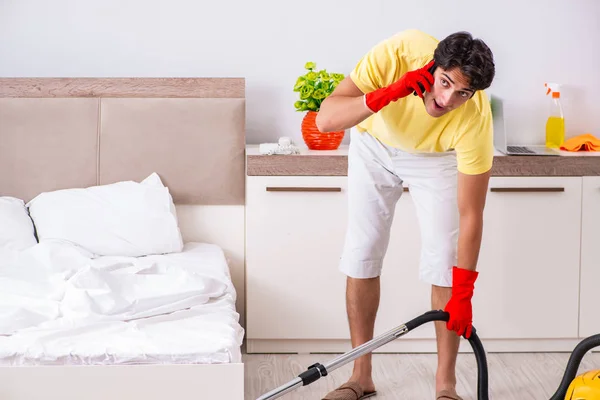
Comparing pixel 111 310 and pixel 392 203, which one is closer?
pixel 111 310

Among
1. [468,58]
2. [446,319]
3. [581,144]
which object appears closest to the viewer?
[468,58]

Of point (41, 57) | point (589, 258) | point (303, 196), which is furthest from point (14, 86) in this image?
point (589, 258)

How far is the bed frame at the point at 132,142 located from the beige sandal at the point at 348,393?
2.58ft

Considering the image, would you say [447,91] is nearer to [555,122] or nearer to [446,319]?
[446,319]

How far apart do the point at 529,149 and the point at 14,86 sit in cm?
203

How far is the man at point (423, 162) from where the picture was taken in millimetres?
2268

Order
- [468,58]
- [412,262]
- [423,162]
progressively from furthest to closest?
1. [412,262]
2. [423,162]
3. [468,58]

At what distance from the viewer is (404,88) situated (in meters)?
2.26

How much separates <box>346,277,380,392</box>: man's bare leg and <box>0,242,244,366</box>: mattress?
40 cm

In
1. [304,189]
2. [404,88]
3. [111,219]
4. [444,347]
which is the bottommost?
[444,347]

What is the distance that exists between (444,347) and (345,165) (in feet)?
2.66

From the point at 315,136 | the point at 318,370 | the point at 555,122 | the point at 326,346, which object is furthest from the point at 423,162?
the point at 555,122

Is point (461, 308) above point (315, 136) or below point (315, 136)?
below

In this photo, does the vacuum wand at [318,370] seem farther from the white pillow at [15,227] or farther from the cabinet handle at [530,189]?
the white pillow at [15,227]
